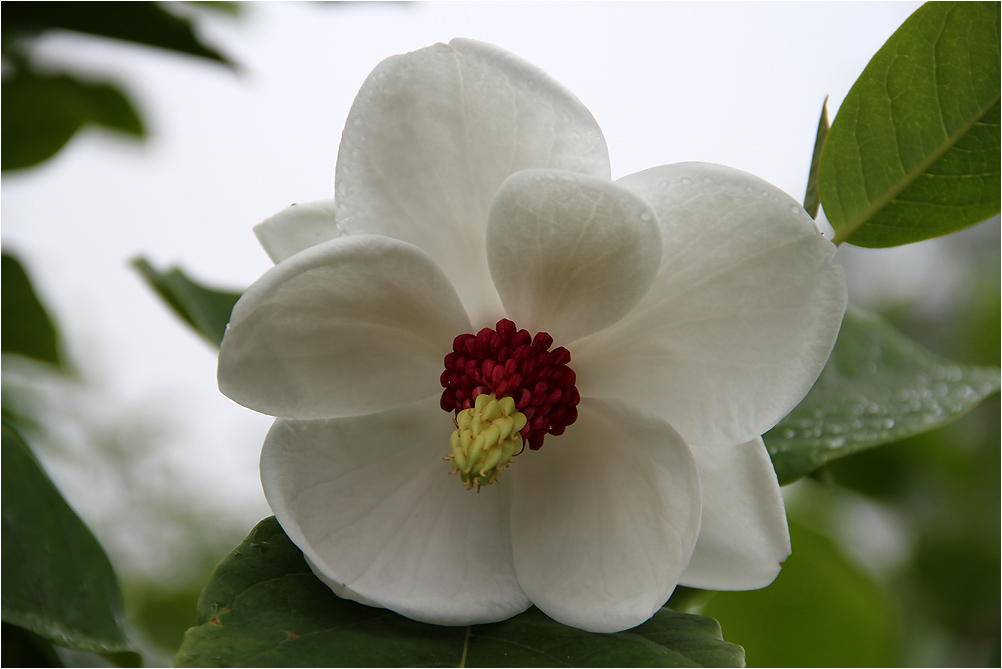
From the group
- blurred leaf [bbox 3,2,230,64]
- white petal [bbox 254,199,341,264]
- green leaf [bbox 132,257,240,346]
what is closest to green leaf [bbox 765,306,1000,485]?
white petal [bbox 254,199,341,264]

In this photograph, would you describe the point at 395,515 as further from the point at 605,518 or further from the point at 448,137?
the point at 448,137

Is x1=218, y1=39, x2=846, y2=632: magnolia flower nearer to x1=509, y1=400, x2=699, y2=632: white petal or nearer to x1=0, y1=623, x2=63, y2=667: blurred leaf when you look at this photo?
x1=509, y1=400, x2=699, y2=632: white petal

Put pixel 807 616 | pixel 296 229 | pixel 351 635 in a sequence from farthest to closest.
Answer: pixel 807 616, pixel 296 229, pixel 351 635

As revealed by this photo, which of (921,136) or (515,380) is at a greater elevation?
(921,136)

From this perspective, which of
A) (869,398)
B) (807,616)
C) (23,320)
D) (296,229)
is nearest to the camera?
(296,229)

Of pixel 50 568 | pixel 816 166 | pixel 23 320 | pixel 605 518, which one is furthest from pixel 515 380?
pixel 23 320

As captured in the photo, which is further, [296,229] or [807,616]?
[807,616]
